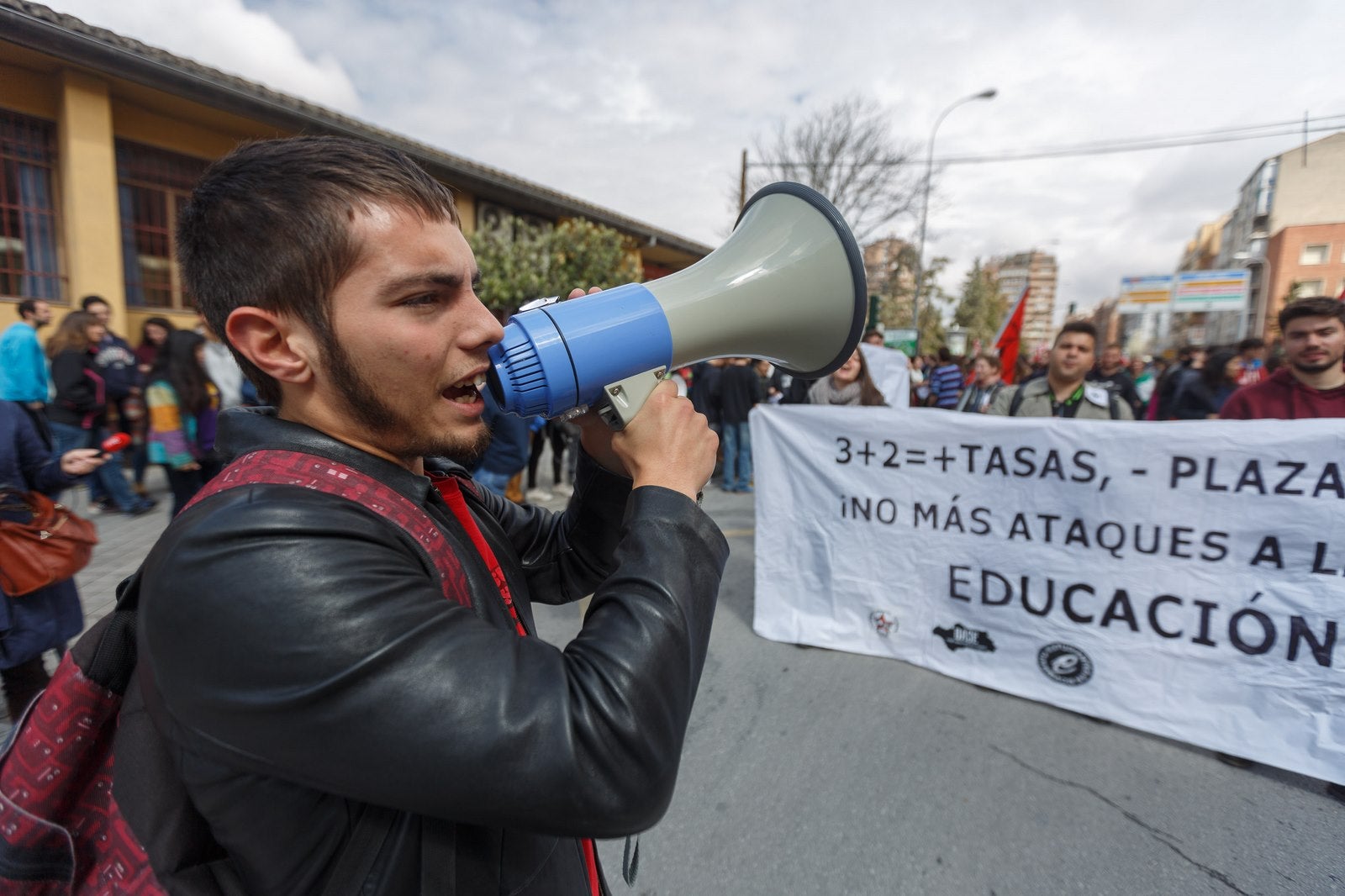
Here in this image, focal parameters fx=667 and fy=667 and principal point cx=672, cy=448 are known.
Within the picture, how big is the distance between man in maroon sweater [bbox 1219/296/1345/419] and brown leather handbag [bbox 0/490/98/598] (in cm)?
487

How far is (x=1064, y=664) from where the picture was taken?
2.74 m

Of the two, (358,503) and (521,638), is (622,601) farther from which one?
(358,503)

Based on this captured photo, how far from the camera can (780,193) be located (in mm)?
1258

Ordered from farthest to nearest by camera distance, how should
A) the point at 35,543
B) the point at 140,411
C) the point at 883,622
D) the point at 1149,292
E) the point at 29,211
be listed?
the point at 1149,292
the point at 29,211
the point at 140,411
the point at 883,622
the point at 35,543

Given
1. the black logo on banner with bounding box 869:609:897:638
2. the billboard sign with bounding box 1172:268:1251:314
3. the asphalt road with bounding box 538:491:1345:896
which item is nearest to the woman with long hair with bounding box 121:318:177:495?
the asphalt road with bounding box 538:491:1345:896

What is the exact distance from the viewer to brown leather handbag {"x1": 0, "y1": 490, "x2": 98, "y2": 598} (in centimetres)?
224

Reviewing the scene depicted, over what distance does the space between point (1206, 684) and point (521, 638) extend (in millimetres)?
2926

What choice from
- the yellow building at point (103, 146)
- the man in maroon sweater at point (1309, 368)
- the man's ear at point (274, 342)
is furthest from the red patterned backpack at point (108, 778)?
the yellow building at point (103, 146)

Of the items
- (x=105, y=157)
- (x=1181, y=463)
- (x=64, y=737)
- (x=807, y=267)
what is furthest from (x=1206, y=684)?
(x=105, y=157)

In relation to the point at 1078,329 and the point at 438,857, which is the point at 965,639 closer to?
the point at 1078,329

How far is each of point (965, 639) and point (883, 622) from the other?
36 centimetres

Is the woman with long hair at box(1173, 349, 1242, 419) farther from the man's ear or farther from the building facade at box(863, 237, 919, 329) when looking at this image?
the building facade at box(863, 237, 919, 329)

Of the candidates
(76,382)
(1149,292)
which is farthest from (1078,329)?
(1149,292)

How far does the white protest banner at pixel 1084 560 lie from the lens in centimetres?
235
